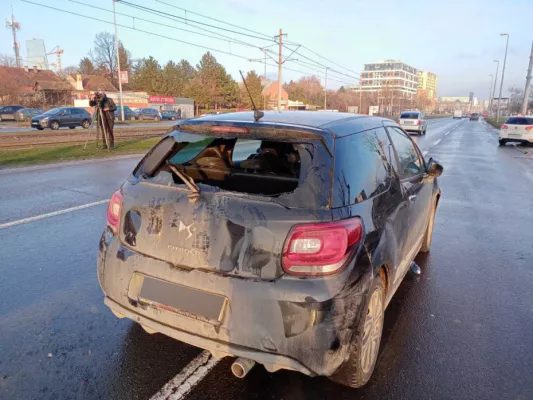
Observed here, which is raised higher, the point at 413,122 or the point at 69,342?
the point at 413,122

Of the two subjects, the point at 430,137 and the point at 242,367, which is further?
the point at 430,137

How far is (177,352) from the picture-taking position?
2.78m

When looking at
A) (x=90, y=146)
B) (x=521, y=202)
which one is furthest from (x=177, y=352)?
(x=90, y=146)

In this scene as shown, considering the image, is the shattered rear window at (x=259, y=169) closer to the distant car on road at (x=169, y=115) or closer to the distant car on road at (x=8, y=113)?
the distant car on road at (x=8, y=113)

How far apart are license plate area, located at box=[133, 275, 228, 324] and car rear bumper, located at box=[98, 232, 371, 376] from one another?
0.9 inches

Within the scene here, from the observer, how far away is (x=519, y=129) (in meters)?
21.3

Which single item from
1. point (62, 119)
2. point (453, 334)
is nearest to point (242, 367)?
point (453, 334)

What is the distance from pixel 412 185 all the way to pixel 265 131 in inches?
69.6

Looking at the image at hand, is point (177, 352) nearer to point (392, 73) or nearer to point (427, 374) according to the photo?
point (427, 374)

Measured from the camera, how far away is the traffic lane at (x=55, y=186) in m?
6.39

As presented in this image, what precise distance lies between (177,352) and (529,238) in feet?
17.4

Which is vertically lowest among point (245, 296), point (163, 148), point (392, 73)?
point (245, 296)

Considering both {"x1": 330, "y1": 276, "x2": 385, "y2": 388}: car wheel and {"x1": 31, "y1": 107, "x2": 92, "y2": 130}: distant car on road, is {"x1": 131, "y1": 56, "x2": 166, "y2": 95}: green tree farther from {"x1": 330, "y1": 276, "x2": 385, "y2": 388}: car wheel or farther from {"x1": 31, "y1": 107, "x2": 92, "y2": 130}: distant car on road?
{"x1": 330, "y1": 276, "x2": 385, "y2": 388}: car wheel

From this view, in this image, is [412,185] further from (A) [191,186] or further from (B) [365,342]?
(A) [191,186]
